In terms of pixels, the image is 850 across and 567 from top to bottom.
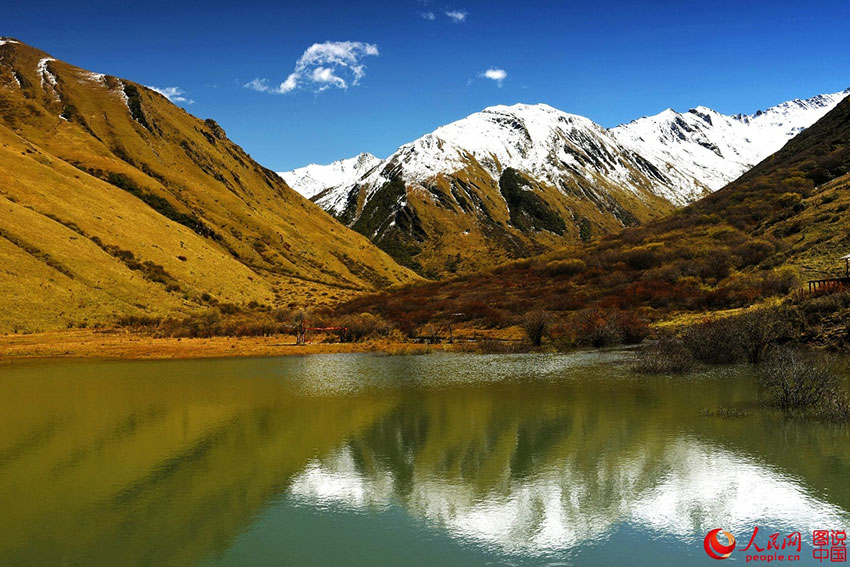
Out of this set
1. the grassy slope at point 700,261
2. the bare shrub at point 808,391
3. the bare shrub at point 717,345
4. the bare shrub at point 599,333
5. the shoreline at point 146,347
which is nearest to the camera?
the bare shrub at point 808,391

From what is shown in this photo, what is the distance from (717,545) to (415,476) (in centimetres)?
785

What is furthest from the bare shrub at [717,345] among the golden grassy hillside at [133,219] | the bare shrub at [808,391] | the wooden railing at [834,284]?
the golden grassy hillside at [133,219]

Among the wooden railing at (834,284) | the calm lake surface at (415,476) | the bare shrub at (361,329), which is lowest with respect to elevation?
the calm lake surface at (415,476)

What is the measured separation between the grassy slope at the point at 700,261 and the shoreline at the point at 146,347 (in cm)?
1203

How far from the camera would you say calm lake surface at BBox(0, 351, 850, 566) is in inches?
461

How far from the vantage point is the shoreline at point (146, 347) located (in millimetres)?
46469

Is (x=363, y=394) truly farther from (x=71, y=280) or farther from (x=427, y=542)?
(x=71, y=280)

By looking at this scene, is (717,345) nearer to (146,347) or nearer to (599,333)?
(599,333)

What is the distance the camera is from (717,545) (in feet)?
37.1

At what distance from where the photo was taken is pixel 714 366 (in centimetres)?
3316

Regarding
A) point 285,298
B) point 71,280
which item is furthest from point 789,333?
point 285,298

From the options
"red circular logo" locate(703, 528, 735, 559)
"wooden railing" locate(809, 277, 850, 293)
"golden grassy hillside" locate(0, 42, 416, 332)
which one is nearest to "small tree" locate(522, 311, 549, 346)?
"wooden railing" locate(809, 277, 850, 293)

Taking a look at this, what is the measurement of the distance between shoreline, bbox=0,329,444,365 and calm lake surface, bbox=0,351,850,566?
63.5 ft

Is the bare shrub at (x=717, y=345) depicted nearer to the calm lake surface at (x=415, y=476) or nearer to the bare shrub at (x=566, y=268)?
the calm lake surface at (x=415, y=476)
